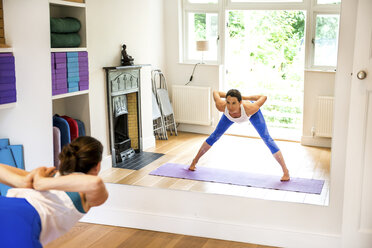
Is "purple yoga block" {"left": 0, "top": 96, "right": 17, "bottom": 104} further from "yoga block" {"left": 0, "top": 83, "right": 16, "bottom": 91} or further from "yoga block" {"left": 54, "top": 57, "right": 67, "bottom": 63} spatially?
"yoga block" {"left": 54, "top": 57, "right": 67, "bottom": 63}

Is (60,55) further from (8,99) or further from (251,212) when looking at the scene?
(251,212)

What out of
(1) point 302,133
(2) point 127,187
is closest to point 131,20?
(2) point 127,187

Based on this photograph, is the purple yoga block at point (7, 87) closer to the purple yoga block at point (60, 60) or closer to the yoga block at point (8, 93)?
the yoga block at point (8, 93)

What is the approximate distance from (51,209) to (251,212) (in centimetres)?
179

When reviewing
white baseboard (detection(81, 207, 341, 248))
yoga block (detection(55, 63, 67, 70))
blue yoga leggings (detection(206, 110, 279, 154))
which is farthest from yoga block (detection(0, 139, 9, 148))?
blue yoga leggings (detection(206, 110, 279, 154))

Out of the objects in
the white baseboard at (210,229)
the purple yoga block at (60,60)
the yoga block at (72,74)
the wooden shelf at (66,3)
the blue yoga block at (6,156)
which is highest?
the wooden shelf at (66,3)

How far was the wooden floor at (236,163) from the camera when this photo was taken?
3258mm

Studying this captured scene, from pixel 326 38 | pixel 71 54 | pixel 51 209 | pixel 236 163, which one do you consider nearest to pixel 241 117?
pixel 236 163

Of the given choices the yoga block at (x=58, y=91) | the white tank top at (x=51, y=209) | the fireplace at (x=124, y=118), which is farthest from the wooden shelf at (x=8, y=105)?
the white tank top at (x=51, y=209)

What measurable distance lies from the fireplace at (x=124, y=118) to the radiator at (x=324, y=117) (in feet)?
4.39

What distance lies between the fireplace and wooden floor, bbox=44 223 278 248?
52cm

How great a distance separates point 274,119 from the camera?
3.32m

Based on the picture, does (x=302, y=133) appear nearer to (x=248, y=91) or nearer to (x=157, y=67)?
(x=248, y=91)

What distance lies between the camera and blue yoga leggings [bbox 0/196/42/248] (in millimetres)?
1810
